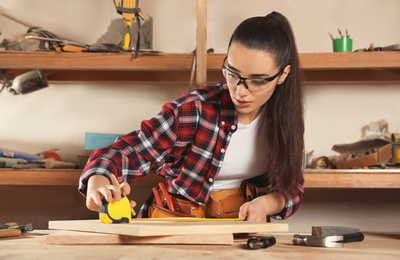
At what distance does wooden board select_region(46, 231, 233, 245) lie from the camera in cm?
110

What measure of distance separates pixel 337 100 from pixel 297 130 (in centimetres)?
128

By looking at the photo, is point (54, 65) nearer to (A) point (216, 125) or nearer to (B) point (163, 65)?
(B) point (163, 65)

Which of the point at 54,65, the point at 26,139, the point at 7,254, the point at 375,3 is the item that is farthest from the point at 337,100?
the point at 7,254

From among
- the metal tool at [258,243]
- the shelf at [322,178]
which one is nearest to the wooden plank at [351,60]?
the shelf at [322,178]

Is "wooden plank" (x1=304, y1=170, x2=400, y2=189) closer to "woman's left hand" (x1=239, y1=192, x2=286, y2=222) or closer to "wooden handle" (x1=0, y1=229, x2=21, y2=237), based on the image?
"woman's left hand" (x1=239, y1=192, x2=286, y2=222)

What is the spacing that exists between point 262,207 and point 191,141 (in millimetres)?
360

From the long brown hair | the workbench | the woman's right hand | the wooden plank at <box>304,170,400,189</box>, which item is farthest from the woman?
the wooden plank at <box>304,170,400,189</box>

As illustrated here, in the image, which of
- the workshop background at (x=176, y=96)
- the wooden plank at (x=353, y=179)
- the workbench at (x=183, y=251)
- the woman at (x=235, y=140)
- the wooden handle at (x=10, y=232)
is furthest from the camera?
the workshop background at (x=176, y=96)

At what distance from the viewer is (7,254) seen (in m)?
0.97

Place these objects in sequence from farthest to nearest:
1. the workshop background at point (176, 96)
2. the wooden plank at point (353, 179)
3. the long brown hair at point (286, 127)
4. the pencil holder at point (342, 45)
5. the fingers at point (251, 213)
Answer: the workshop background at point (176, 96) → the pencil holder at point (342, 45) → the wooden plank at point (353, 179) → the long brown hair at point (286, 127) → the fingers at point (251, 213)

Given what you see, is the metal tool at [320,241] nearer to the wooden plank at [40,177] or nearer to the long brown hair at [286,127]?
the long brown hair at [286,127]

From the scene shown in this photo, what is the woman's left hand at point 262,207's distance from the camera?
1497mm

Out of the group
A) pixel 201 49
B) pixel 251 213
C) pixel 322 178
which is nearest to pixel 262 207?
pixel 251 213

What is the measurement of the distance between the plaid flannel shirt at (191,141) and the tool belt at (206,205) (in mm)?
35
